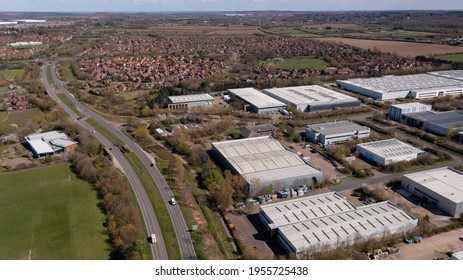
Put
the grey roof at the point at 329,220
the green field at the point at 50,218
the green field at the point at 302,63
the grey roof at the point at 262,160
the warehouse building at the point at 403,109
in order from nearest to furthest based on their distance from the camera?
1. the grey roof at the point at 329,220
2. the green field at the point at 50,218
3. the grey roof at the point at 262,160
4. the warehouse building at the point at 403,109
5. the green field at the point at 302,63

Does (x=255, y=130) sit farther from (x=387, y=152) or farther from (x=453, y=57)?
(x=453, y=57)

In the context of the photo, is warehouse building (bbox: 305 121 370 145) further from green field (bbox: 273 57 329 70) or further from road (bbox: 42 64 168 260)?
green field (bbox: 273 57 329 70)

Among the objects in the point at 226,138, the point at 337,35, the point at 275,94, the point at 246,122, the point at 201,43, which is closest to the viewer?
the point at 226,138

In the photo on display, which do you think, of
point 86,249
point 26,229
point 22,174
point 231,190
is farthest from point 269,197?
point 22,174

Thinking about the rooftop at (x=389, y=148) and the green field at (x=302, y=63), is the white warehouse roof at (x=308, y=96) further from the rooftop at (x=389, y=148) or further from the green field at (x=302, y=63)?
the green field at (x=302, y=63)

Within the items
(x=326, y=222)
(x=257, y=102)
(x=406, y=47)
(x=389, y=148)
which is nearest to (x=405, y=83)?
(x=257, y=102)

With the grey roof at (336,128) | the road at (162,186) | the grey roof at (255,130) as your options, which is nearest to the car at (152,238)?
the road at (162,186)

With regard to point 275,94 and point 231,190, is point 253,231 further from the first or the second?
point 275,94
